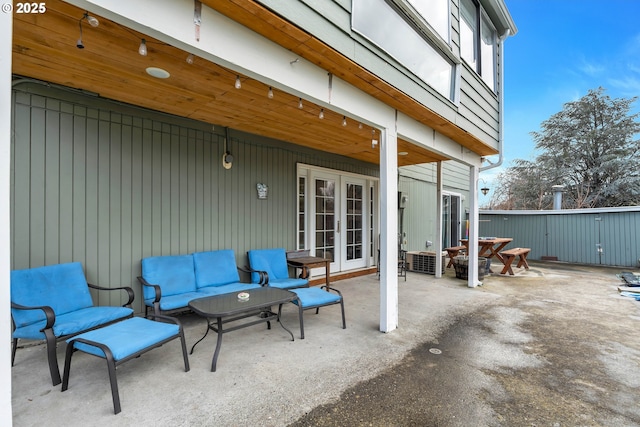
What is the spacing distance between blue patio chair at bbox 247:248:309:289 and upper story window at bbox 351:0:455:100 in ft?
9.83

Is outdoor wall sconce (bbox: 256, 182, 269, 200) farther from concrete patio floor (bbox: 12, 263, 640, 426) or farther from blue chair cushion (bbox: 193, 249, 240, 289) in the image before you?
concrete patio floor (bbox: 12, 263, 640, 426)

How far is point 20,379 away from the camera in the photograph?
7.26 ft

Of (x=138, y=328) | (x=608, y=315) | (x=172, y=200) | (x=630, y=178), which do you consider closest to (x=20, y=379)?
(x=138, y=328)

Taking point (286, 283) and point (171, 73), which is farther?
point (286, 283)

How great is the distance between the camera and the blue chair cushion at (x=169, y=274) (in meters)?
3.25

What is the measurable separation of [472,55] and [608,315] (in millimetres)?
4377

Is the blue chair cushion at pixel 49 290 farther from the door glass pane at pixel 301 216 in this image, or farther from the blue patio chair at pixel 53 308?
the door glass pane at pixel 301 216

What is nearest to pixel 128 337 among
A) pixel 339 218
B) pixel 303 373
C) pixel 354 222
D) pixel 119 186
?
pixel 303 373

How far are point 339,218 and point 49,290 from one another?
4.35 m

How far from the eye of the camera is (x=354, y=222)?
6.29m

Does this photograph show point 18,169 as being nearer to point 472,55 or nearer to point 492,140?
point 472,55

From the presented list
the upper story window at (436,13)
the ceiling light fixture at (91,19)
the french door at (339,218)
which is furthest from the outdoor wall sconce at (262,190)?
the upper story window at (436,13)

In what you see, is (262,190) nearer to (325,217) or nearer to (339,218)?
(325,217)

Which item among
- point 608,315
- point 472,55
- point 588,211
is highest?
point 472,55
